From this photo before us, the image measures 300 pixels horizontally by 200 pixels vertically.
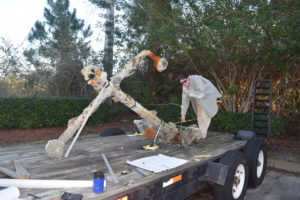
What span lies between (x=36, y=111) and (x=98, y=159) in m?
5.86

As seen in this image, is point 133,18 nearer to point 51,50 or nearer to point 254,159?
point 51,50

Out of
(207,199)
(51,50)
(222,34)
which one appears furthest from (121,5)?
(207,199)

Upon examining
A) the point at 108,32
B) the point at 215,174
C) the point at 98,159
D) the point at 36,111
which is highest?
the point at 108,32

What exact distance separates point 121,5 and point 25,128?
235 inches

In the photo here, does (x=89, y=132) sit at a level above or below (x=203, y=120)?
below

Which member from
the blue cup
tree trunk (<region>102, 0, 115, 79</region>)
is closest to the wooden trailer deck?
the blue cup

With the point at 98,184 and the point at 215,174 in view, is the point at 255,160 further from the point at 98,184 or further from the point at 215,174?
the point at 98,184

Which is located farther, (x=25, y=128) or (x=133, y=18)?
(x=133, y=18)

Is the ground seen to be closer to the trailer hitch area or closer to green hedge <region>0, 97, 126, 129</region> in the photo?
green hedge <region>0, 97, 126, 129</region>

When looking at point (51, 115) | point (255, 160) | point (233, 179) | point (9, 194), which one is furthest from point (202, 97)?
point (51, 115)

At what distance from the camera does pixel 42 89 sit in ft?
33.3

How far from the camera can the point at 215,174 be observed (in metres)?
3.16

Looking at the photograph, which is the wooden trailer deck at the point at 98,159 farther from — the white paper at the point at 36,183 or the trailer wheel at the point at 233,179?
the trailer wheel at the point at 233,179

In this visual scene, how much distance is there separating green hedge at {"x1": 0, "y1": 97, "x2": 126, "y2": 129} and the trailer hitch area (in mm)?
6645
